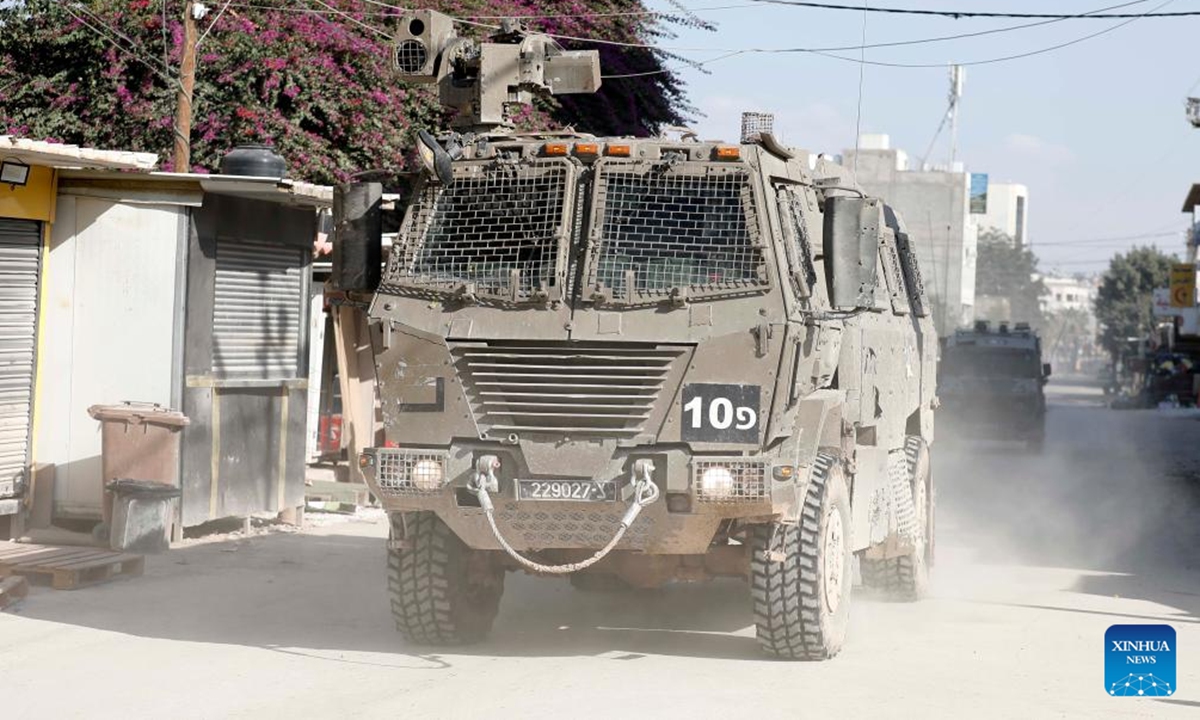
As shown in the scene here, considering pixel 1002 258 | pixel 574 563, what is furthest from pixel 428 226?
pixel 1002 258

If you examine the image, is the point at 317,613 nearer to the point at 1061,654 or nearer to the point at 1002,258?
the point at 1061,654

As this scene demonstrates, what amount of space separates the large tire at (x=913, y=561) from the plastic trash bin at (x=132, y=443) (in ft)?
17.0

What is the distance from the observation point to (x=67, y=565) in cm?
1125

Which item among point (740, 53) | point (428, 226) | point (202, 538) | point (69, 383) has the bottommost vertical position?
point (202, 538)

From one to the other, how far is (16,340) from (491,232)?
17.6ft

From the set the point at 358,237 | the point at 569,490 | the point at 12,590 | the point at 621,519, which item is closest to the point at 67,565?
the point at 12,590

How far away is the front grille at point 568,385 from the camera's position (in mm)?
8422

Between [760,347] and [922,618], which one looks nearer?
[760,347]

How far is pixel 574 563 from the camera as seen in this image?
904cm

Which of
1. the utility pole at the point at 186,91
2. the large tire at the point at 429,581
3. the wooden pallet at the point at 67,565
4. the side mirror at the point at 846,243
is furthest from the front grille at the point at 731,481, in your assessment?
the utility pole at the point at 186,91

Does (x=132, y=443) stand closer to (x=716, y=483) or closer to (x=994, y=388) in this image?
(x=716, y=483)

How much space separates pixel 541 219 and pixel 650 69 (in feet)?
57.9

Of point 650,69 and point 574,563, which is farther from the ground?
point 650,69

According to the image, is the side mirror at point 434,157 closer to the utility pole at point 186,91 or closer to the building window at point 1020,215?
the utility pole at point 186,91
